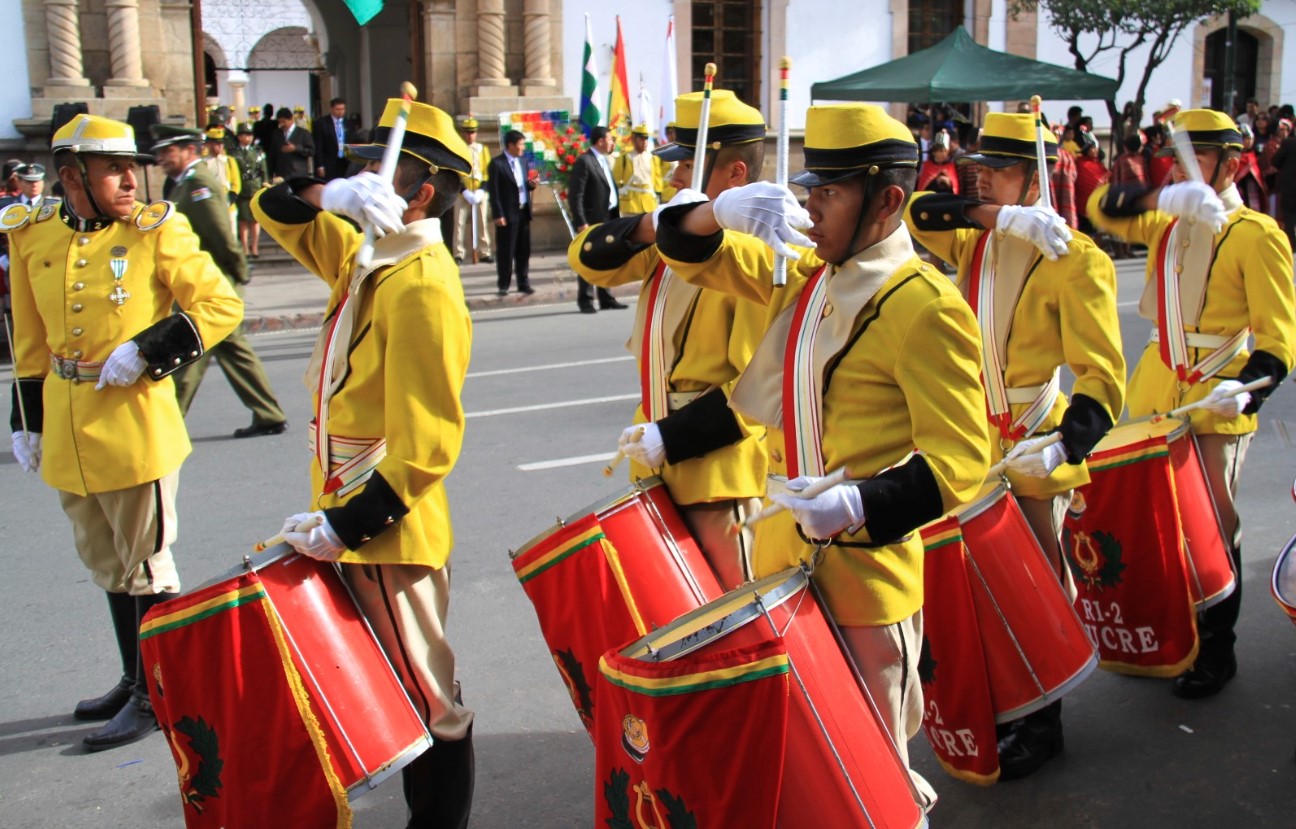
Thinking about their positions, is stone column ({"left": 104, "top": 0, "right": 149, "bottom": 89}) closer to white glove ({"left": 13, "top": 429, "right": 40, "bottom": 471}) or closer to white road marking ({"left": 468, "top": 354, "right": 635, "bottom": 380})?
white road marking ({"left": 468, "top": 354, "right": 635, "bottom": 380})

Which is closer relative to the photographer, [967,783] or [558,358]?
[967,783]

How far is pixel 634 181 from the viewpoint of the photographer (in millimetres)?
14906

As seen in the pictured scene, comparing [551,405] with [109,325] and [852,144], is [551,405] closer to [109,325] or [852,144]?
[109,325]

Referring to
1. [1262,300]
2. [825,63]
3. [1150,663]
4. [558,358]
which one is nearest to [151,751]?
[1150,663]

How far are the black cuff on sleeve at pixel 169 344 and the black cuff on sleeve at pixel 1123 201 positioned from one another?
317cm

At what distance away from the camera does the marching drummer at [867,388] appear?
2.76m

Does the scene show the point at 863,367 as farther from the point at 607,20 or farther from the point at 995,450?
the point at 607,20

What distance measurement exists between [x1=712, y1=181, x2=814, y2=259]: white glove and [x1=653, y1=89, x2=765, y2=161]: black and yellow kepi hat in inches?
39.9

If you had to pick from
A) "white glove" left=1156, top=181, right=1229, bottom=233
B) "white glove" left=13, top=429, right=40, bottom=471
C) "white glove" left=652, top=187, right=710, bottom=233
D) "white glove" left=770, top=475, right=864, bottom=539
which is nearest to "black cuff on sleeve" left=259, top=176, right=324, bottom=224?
"white glove" left=652, top=187, right=710, bottom=233

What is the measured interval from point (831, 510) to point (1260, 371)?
2.52m

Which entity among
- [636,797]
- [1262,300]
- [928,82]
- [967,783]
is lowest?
[967,783]

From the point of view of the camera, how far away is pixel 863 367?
9.48 ft

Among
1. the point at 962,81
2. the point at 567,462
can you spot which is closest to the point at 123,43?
the point at 962,81

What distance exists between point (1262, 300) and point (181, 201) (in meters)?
6.12
